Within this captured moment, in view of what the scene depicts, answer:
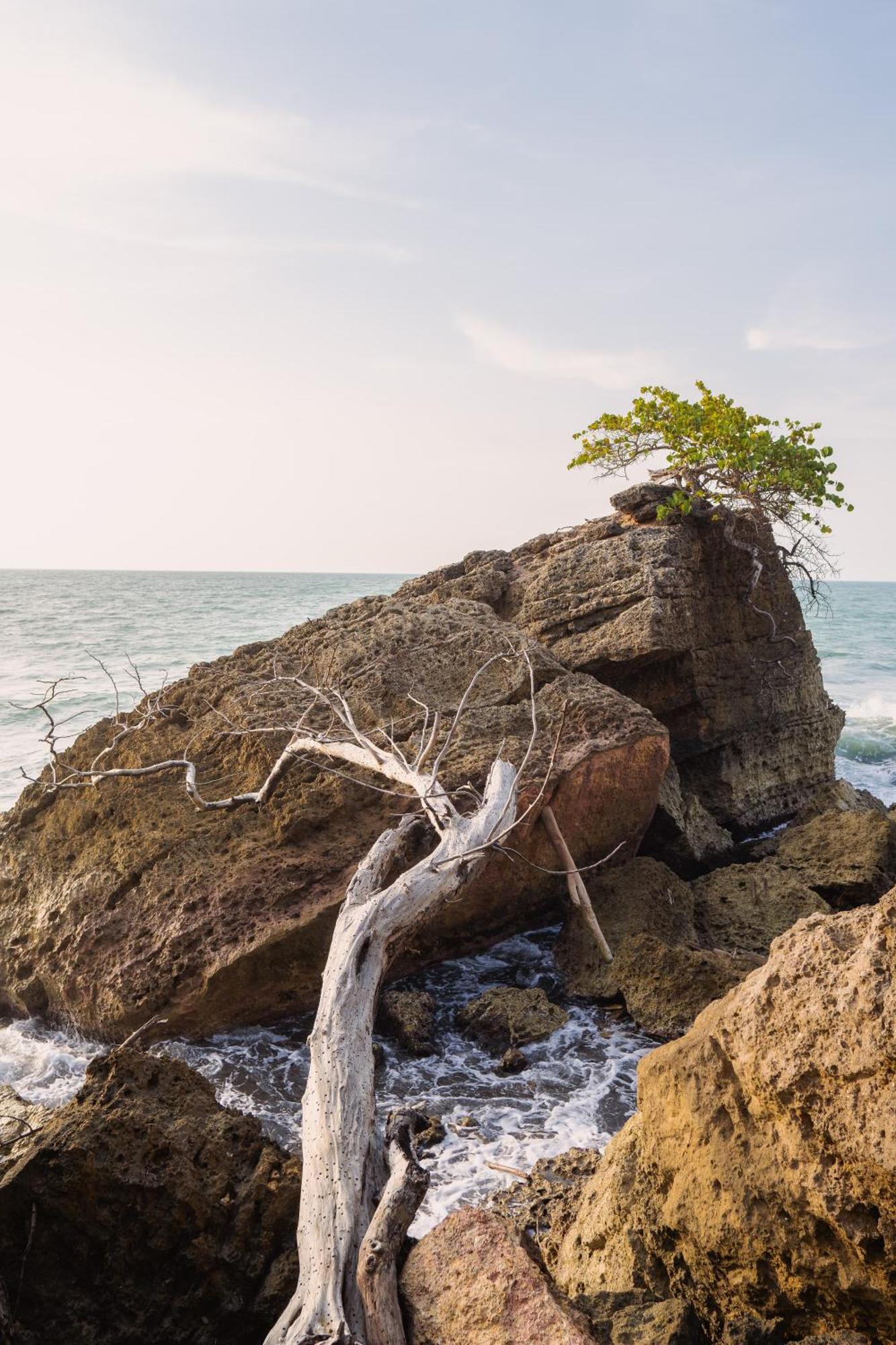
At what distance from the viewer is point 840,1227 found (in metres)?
2.70

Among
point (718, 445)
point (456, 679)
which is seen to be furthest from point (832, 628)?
point (456, 679)

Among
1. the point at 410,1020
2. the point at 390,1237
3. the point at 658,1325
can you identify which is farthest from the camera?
the point at 410,1020

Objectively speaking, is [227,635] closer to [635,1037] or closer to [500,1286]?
[635,1037]

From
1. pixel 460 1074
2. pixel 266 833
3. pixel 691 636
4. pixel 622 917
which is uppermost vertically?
pixel 691 636

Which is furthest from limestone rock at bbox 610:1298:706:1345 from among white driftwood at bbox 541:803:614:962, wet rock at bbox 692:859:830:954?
wet rock at bbox 692:859:830:954

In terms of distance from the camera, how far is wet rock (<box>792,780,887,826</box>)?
1029 centimetres

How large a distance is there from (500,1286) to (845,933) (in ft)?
5.38

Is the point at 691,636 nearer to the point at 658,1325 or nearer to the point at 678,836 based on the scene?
the point at 678,836

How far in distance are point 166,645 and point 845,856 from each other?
25.3 m

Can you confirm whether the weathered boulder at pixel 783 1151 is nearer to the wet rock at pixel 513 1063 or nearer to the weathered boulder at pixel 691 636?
the wet rock at pixel 513 1063

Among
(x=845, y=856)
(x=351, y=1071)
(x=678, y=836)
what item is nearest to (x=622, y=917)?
(x=678, y=836)

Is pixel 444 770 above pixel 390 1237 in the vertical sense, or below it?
above

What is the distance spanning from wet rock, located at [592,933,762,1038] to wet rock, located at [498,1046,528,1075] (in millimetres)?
962

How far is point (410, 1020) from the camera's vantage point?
6254 mm
